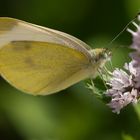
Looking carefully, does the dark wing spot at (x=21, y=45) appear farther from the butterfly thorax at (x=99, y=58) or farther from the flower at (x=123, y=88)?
the flower at (x=123, y=88)

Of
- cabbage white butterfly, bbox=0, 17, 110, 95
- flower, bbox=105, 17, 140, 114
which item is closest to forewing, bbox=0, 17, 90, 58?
cabbage white butterfly, bbox=0, 17, 110, 95

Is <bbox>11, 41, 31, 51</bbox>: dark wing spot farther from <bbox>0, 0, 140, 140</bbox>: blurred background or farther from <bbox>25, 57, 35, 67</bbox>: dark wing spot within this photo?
<bbox>0, 0, 140, 140</bbox>: blurred background

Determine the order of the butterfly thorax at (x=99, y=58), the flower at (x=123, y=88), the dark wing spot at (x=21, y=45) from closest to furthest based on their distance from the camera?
the flower at (x=123, y=88) < the butterfly thorax at (x=99, y=58) < the dark wing spot at (x=21, y=45)

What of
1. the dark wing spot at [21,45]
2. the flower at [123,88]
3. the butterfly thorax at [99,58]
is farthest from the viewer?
the dark wing spot at [21,45]

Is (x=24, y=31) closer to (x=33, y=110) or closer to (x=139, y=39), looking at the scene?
(x=139, y=39)

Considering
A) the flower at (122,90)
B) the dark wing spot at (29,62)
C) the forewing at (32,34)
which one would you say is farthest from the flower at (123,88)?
the dark wing spot at (29,62)

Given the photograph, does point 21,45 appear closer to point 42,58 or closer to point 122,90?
point 42,58

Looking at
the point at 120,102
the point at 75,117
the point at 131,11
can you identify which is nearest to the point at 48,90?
the point at 120,102
